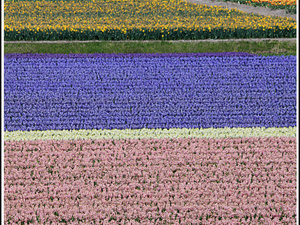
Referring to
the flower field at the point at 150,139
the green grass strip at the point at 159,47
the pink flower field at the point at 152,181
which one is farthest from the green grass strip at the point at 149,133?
the green grass strip at the point at 159,47

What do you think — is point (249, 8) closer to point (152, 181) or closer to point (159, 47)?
point (159, 47)

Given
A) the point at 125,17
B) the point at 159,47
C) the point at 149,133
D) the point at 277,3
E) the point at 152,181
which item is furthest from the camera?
the point at 277,3

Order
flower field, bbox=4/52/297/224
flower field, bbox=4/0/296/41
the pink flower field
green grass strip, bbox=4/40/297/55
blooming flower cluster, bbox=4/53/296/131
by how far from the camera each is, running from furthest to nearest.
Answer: flower field, bbox=4/0/296/41
green grass strip, bbox=4/40/297/55
blooming flower cluster, bbox=4/53/296/131
flower field, bbox=4/52/297/224
the pink flower field

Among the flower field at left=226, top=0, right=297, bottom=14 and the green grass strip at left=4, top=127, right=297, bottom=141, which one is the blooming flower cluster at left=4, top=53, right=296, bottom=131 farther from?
the flower field at left=226, top=0, right=297, bottom=14

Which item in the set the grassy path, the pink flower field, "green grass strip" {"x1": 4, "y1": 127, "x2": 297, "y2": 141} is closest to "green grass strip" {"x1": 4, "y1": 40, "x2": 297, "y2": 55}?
the grassy path

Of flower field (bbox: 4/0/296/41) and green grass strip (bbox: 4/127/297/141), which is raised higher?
flower field (bbox: 4/0/296/41)

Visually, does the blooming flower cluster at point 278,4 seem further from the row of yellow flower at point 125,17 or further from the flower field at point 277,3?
the row of yellow flower at point 125,17

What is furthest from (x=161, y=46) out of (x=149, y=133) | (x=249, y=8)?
(x=249, y=8)
